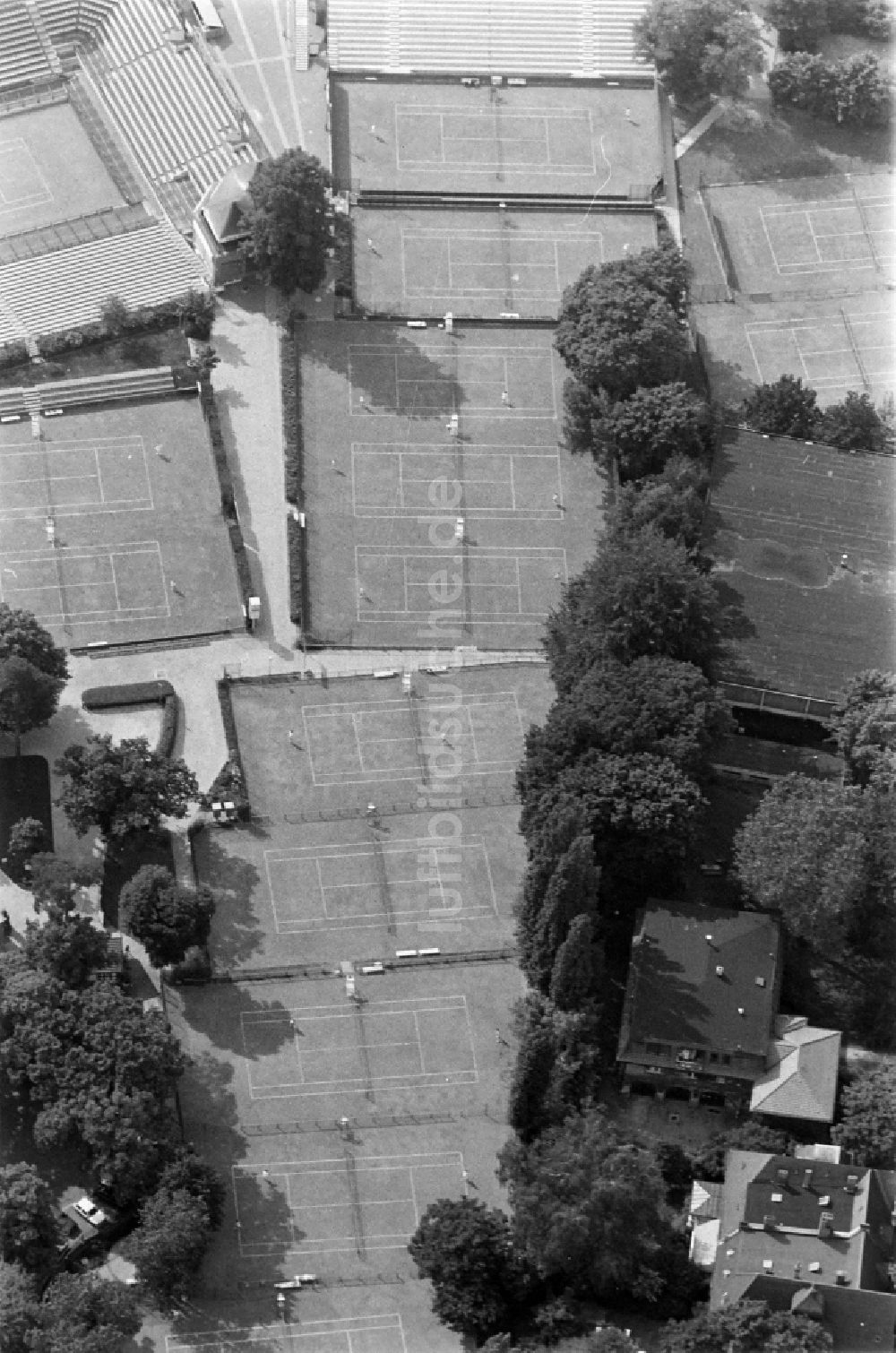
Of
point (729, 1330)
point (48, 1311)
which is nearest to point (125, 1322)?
point (48, 1311)

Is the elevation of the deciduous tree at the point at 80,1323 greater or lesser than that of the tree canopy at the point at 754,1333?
greater

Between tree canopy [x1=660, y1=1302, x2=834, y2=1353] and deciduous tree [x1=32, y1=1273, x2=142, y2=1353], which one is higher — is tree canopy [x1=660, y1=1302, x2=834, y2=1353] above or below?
below

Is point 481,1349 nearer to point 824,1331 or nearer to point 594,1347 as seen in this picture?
point 594,1347

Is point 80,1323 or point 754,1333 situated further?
point 754,1333

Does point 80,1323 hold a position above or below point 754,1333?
above

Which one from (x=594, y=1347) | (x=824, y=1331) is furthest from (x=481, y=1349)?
(x=824, y=1331)

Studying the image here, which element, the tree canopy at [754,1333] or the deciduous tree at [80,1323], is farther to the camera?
the tree canopy at [754,1333]

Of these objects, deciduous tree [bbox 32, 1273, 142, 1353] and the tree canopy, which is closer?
deciduous tree [bbox 32, 1273, 142, 1353]
